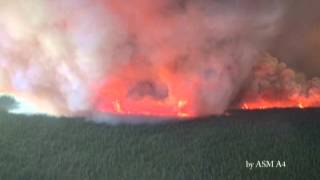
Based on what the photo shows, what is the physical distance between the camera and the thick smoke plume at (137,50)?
3.84 meters

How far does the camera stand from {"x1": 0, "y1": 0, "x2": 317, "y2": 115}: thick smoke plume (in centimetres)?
384

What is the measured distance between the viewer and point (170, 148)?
382 centimetres

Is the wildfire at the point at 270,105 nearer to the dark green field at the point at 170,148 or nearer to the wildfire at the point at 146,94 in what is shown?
the dark green field at the point at 170,148

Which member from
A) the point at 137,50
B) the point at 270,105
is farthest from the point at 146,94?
the point at 270,105

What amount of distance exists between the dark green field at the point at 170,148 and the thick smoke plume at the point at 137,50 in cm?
12

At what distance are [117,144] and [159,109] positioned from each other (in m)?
0.30

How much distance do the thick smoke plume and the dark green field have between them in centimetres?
12

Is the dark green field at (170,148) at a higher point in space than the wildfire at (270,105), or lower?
lower

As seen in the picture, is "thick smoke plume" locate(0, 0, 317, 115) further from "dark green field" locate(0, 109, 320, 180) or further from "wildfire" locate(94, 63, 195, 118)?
"dark green field" locate(0, 109, 320, 180)

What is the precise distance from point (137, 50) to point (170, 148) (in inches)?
22.3

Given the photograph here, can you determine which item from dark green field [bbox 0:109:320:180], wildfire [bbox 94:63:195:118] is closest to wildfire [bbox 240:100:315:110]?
dark green field [bbox 0:109:320:180]

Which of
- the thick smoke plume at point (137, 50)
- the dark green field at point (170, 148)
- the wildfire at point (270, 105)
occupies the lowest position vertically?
the dark green field at point (170, 148)

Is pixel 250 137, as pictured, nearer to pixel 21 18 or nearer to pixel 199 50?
pixel 199 50

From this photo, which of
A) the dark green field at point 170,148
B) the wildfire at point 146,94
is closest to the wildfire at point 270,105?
the dark green field at point 170,148
